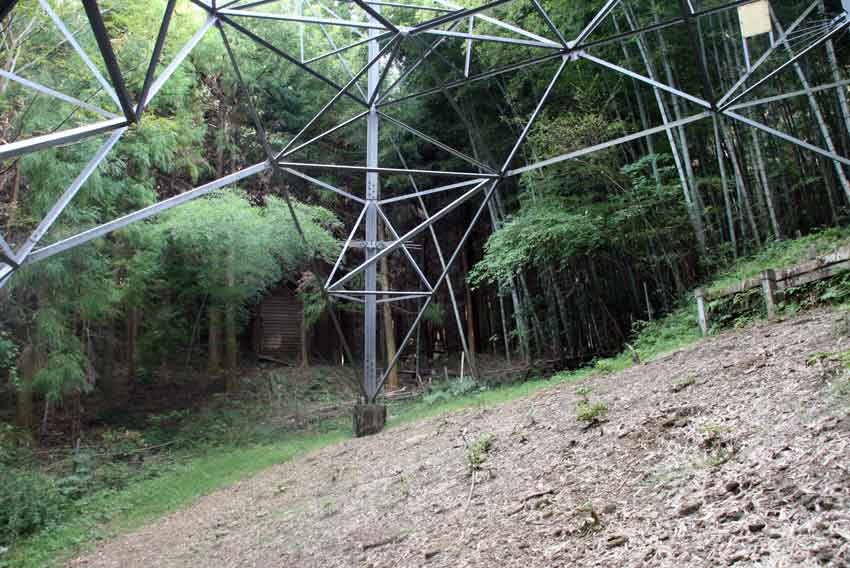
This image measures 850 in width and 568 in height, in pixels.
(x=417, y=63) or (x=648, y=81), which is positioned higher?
(x=417, y=63)

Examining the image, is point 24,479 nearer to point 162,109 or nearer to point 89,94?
point 89,94

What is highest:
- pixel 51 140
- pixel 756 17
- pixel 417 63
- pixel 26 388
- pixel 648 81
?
pixel 417 63

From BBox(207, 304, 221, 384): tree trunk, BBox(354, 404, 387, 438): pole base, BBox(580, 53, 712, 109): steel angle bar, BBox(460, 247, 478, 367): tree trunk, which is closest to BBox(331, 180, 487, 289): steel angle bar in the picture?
BBox(354, 404, 387, 438): pole base

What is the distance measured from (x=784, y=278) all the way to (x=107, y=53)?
562 cm

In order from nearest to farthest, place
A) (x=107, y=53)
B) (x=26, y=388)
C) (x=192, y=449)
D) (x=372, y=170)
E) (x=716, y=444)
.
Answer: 1. (x=716, y=444)
2. (x=107, y=53)
3. (x=372, y=170)
4. (x=26, y=388)
5. (x=192, y=449)

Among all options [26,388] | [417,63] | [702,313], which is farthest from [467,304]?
[417,63]

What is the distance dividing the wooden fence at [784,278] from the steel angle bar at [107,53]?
5.33 m

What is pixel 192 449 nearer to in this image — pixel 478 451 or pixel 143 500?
pixel 143 500

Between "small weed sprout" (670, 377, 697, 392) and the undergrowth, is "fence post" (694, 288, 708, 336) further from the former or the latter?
"small weed sprout" (670, 377, 697, 392)

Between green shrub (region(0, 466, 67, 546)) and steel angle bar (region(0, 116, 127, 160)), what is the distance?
5197 millimetres

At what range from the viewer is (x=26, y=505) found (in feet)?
24.2

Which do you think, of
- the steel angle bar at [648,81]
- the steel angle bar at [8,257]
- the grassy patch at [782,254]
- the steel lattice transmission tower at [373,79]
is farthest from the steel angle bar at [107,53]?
the grassy patch at [782,254]

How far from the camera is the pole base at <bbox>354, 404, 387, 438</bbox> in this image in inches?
301

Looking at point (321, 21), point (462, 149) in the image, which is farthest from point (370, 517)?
point (462, 149)
